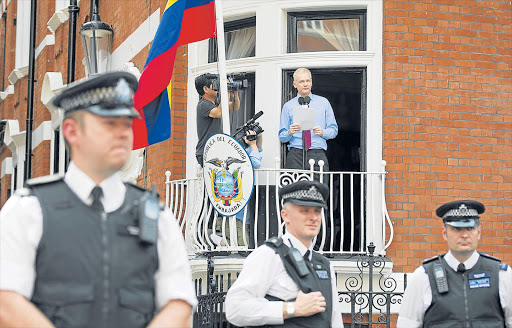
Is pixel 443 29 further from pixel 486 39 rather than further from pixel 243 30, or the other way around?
pixel 243 30

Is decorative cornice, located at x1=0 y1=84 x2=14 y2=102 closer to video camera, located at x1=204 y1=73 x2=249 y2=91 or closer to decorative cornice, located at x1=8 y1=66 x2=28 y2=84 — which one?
decorative cornice, located at x1=8 y1=66 x2=28 y2=84

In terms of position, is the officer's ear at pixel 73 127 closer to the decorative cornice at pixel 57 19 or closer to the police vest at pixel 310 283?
the police vest at pixel 310 283

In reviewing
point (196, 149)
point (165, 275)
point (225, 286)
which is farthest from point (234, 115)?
point (165, 275)

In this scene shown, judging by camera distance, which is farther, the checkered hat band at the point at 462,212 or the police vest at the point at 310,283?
the checkered hat band at the point at 462,212

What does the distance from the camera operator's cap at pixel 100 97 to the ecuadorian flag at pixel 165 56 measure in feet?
22.6

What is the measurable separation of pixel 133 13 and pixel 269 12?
332 cm

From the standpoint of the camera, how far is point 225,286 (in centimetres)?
1067

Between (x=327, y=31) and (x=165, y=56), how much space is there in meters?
1.87

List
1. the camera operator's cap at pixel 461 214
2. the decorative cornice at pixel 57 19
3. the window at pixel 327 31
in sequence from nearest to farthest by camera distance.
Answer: the camera operator's cap at pixel 461 214 < the window at pixel 327 31 < the decorative cornice at pixel 57 19

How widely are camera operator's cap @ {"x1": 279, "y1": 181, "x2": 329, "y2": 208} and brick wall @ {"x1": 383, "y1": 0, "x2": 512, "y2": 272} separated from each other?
4238 mm

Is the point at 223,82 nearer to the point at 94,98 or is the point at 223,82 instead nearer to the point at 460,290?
the point at 460,290

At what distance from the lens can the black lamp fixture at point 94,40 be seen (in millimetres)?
13253

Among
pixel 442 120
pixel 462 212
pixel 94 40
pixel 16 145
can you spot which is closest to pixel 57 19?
pixel 16 145

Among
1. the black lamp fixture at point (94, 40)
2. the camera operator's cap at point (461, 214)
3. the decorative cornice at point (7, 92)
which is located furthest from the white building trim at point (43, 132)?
the camera operator's cap at point (461, 214)
